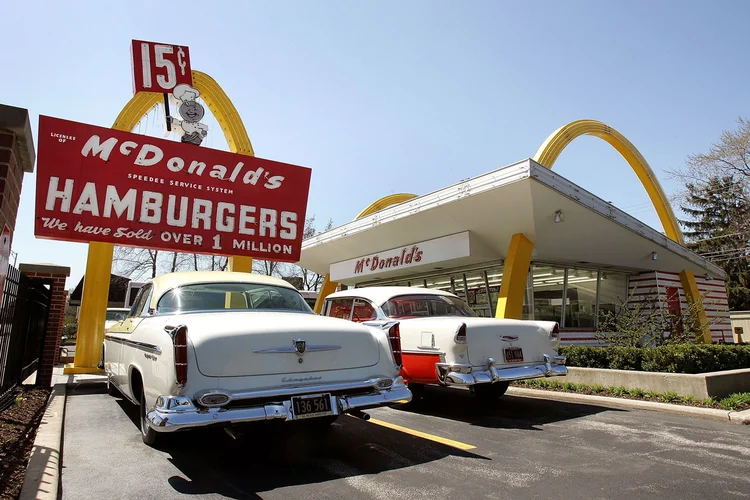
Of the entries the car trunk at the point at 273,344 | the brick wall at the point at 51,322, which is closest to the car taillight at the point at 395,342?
the car trunk at the point at 273,344

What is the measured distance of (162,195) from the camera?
10648 mm

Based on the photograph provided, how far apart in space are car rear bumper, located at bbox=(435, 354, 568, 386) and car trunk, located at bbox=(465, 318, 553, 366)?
0.08m

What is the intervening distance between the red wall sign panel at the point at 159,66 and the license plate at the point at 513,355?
1131 cm

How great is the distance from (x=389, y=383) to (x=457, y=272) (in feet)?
46.0

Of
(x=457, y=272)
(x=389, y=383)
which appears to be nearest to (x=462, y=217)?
(x=457, y=272)

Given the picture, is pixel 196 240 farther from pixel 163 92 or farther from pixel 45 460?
pixel 45 460

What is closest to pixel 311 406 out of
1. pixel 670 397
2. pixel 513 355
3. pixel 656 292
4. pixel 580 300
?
pixel 513 355

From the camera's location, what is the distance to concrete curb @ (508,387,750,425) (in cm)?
606

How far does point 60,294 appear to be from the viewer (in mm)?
8656

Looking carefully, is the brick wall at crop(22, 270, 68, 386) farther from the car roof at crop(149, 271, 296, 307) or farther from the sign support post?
the car roof at crop(149, 271, 296, 307)

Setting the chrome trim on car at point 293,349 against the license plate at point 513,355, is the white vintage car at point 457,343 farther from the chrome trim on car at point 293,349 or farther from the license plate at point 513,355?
the chrome trim on car at point 293,349

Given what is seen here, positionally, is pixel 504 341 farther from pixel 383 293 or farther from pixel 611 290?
pixel 611 290

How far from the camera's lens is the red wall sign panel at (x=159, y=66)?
12.2 meters

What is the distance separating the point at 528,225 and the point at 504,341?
24.6ft
